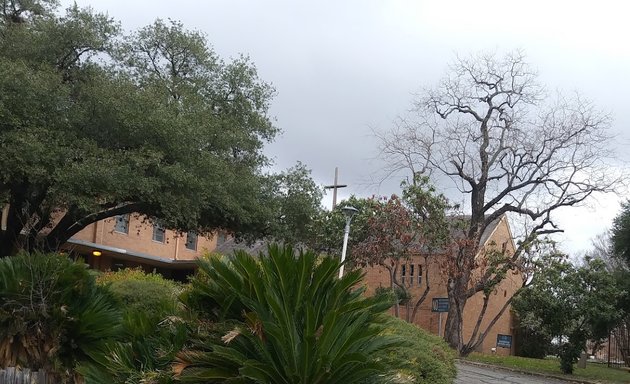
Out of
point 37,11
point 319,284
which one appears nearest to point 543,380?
point 319,284

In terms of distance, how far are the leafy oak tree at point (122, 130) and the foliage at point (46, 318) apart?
8.47 metres

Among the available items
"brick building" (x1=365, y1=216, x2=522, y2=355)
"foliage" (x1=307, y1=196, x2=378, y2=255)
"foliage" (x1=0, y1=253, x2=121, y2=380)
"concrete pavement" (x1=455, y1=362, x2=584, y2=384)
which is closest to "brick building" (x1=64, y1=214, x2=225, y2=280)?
"foliage" (x1=307, y1=196, x2=378, y2=255)

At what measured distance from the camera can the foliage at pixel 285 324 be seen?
16.6 feet

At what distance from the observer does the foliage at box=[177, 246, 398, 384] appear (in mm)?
5051

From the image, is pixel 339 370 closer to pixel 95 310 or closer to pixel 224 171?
pixel 95 310

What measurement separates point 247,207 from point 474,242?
884cm

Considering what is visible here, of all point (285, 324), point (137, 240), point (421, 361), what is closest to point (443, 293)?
point (137, 240)

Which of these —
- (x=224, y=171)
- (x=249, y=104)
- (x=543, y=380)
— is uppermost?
(x=249, y=104)

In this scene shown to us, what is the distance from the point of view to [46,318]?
8.49 metres

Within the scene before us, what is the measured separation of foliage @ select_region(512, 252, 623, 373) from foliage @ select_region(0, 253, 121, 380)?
1796cm

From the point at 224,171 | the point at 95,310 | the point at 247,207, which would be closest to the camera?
the point at 95,310

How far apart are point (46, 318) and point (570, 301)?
1897 cm

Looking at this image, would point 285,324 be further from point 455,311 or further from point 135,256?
point 135,256

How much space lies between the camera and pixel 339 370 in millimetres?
5109
